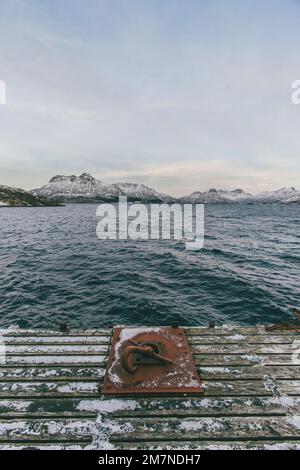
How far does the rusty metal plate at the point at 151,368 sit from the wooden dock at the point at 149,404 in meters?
0.16

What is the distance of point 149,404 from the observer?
13.3ft

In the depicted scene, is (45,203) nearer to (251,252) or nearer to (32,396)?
(251,252)

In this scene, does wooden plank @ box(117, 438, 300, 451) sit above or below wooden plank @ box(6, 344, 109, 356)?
below

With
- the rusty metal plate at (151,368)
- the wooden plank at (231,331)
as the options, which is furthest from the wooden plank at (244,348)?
the wooden plank at (231,331)

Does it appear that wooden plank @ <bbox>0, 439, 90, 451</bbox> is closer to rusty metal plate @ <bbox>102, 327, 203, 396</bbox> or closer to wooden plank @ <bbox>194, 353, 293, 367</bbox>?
rusty metal plate @ <bbox>102, 327, 203, 396</bbox>

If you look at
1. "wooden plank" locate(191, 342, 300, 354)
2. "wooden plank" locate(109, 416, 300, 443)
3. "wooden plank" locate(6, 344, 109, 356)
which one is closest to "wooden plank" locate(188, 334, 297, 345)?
"wooden plank" locate(191, 342, 300, 354)

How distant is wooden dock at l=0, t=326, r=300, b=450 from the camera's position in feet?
11.5

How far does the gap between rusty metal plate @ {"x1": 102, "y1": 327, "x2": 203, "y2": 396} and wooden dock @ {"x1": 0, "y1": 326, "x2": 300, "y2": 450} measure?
16cm

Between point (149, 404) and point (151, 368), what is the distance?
70 cm

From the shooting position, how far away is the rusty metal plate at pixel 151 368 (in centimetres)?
424

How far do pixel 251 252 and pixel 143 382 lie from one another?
2513 cm

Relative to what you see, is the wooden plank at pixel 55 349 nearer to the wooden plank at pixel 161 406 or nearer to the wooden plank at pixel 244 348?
the wooden plank at pixel 161 406

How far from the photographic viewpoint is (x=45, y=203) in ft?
558
